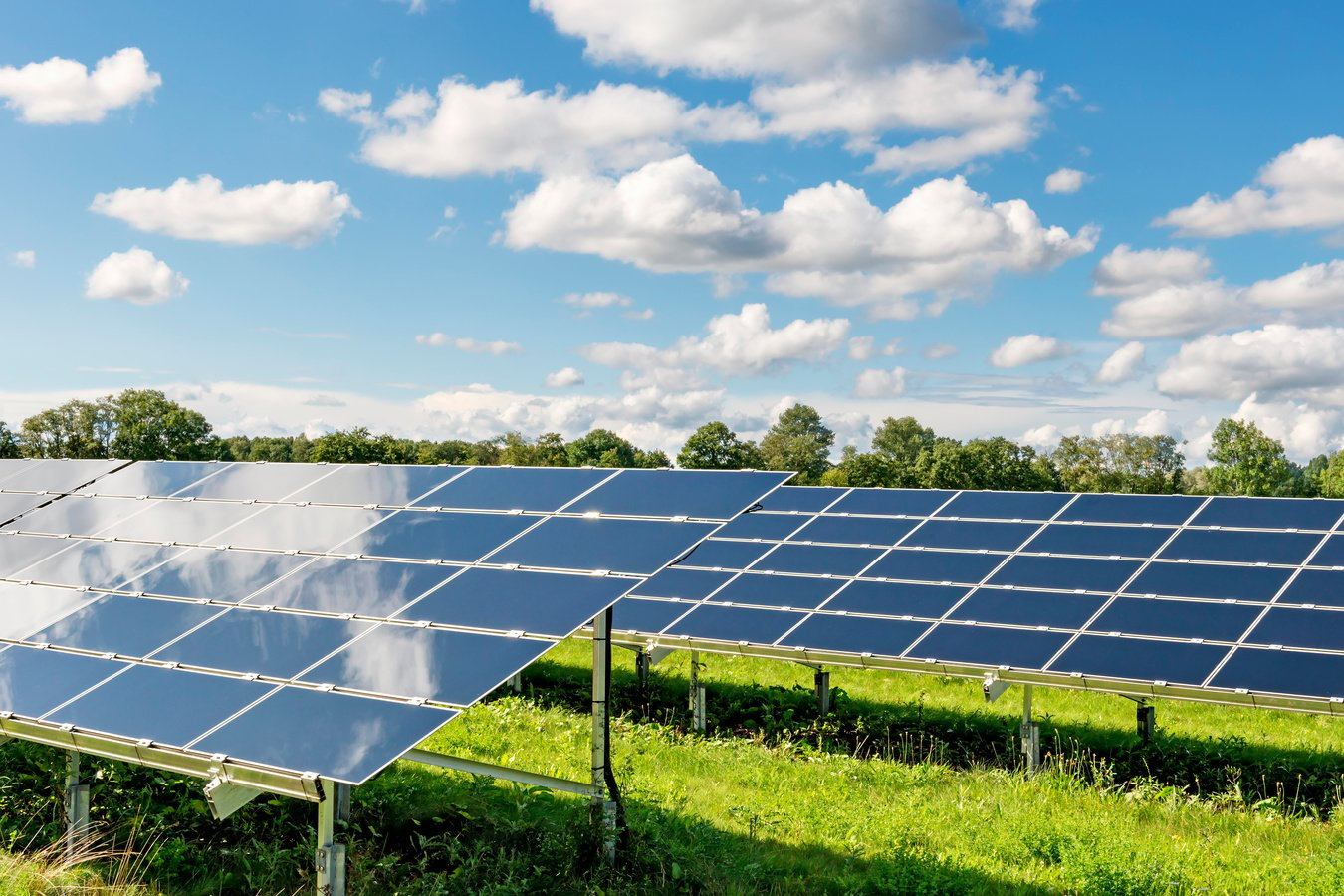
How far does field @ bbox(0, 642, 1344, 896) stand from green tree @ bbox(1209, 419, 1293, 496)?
93553 mm

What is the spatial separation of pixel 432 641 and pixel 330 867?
2.16 meters

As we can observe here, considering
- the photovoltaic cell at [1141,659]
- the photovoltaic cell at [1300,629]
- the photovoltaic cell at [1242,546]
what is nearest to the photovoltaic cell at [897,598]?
the photovoltaic cell at [1141,659]

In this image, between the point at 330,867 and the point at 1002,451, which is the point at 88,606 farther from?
the point at 1002,451

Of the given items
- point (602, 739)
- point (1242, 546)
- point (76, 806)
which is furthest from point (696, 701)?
point (1242, 546)

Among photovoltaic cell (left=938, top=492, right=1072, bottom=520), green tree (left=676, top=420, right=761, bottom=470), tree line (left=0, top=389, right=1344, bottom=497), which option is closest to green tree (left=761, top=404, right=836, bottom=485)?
tree line (left=0, top=389, right=1344, bottom=497)

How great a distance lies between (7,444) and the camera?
102750mm

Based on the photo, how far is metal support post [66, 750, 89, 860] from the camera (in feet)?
38.1

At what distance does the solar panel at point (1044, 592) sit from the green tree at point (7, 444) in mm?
99433

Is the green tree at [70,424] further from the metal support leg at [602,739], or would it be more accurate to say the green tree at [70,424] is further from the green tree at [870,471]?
the metal support leg at [602,739]

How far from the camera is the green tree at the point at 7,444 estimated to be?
3944 inches

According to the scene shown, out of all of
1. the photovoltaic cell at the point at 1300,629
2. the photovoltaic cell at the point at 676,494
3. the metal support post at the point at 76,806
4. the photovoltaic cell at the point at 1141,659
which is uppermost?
the photovoltaic cell at the point at 676,494

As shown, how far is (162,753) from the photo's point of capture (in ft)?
30.7

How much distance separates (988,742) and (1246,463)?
9936cm

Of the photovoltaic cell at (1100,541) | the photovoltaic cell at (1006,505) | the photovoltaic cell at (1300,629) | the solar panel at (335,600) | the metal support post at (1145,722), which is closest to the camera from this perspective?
the solar panel at (335,600)
